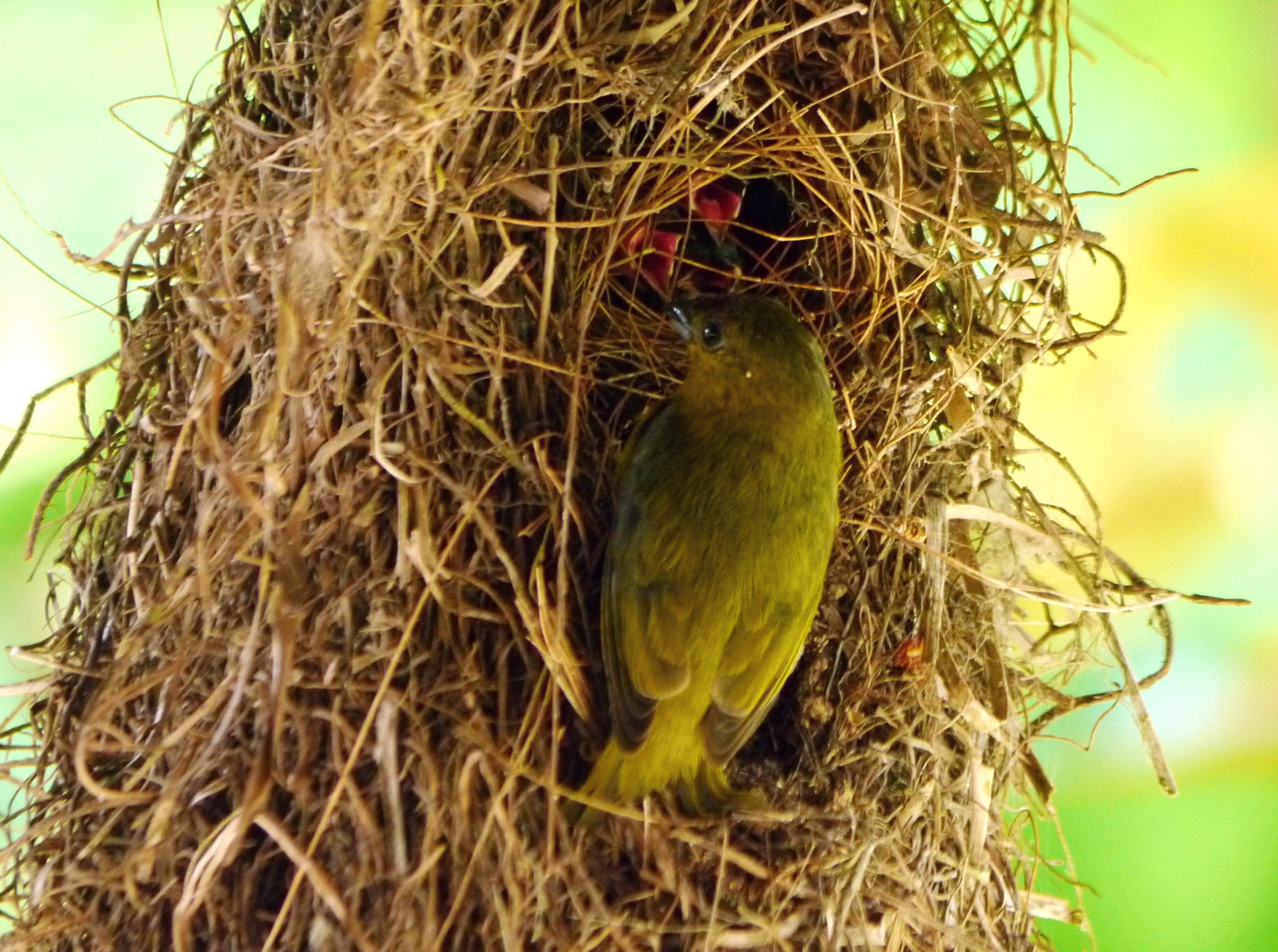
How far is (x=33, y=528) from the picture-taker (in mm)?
1570

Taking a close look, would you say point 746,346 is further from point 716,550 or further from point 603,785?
point 603,785

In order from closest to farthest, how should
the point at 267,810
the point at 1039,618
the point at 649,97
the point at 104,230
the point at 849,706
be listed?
the point at 267,810
the point at 649,97
the point at 849,706
the point at 104,230
the point at 1039,618

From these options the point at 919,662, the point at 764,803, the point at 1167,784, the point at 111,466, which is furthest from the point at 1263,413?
the point at 111,466

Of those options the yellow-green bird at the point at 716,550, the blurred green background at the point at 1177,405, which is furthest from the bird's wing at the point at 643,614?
the blurred green background at the point at 1177,405

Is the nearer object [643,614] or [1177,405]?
[643,614]

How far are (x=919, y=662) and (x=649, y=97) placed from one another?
87cm

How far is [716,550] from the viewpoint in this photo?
1638 mm

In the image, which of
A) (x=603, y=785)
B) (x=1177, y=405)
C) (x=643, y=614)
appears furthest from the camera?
(x=1177, y=405)

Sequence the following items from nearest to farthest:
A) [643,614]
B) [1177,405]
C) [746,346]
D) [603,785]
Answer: [603,785], [643,614], [746,346], [1177,405]

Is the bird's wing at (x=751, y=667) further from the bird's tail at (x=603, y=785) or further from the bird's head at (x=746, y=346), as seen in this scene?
the bird's head at (x=746, y=346)

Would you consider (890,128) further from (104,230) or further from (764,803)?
(104,230)

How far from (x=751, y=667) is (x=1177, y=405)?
42.3 inches

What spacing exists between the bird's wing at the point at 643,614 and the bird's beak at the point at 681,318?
0.92 feet

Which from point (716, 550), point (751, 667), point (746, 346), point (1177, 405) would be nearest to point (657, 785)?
point (751, 667)
